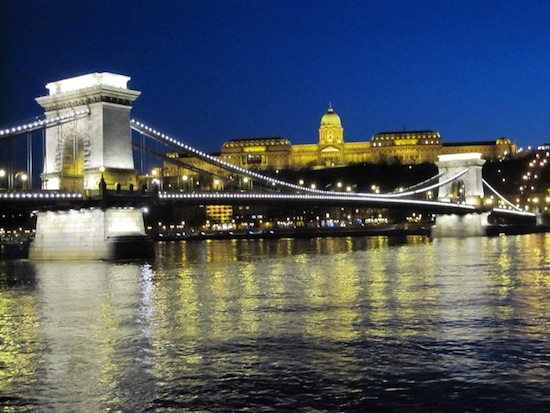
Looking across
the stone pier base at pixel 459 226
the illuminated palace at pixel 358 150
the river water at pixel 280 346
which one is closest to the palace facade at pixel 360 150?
the illuminated palace at pixel 358 150

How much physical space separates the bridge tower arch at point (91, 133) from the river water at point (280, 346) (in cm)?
1664

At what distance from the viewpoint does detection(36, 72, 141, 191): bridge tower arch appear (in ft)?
133

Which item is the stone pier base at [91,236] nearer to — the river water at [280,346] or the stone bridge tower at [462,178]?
the river water at [280,346]

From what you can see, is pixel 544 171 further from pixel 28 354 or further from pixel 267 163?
pixel 28 354

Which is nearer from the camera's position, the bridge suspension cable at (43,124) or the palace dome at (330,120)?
the bridge suspension cable at (43,124)

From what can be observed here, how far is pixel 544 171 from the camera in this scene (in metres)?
130

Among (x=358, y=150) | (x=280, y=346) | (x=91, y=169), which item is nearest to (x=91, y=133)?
(x=91, y=169)

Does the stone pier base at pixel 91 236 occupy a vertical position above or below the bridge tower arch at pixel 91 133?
below

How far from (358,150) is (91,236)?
477 feet

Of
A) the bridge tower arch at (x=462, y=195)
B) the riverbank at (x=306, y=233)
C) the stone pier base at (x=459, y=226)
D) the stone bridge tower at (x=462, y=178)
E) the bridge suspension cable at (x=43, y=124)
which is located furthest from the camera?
the riverbank at (x=306, y=233)

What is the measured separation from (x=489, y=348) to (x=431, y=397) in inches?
125

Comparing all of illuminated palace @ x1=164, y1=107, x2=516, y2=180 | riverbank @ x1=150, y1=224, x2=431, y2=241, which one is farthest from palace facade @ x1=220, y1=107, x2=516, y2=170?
riverbank @ x1=150, y1=224, x2=431, y2=241

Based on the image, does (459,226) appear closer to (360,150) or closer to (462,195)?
(462,195)

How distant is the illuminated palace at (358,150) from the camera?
6786 inches
